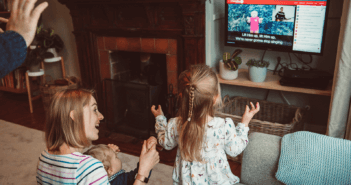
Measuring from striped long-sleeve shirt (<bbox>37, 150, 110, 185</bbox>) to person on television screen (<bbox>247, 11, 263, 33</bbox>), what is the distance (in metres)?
1.67

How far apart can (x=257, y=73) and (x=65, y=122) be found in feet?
5.24

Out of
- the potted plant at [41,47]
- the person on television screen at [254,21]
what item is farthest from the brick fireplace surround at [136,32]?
the potted plant at [41,47]

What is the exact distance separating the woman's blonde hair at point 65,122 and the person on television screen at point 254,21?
1583mm

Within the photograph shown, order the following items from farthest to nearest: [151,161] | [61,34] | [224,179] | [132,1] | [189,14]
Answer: [61,34] < [132,1] < [189,14] < [224,179] < [151,161]

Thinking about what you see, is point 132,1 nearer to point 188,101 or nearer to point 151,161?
point 188,101

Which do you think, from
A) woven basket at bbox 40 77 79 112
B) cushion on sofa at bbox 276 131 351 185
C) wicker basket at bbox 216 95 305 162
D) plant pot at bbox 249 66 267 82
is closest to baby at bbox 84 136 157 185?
cushion on sofa at bbox 276 131 351 185

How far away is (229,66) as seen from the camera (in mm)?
2242

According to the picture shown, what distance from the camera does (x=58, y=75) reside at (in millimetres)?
3672

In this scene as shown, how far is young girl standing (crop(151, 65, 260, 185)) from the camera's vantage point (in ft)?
4.03

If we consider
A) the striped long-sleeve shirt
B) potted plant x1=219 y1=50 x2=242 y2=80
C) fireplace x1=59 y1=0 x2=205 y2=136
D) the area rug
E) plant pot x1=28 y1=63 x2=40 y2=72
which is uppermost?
fireplace x1=59 y1=0 x2=205 y2=136

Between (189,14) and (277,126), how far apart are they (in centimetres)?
110

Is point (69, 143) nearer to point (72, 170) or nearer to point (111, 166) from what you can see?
point (72, 170)

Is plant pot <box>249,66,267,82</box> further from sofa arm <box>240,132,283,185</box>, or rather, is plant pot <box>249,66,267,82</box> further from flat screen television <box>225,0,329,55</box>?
sofa arm <box>240,132,283,185</box>

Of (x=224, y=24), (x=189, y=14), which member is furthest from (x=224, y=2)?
(x=189, y=14)
